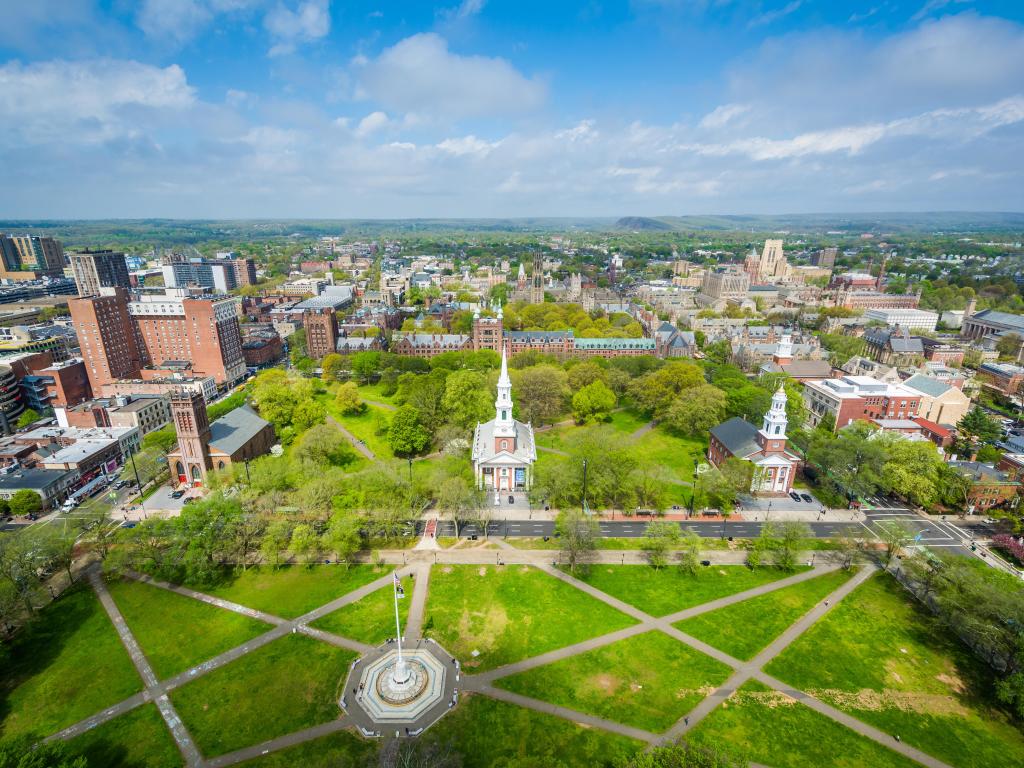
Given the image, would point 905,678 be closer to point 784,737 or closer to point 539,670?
point 784,737

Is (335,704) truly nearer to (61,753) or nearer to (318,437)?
(61,753)

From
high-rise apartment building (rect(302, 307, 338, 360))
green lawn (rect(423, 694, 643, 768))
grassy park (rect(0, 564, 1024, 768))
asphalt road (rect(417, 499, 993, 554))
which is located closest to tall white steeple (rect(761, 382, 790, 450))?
asphalt road (rect(417, 499, 993, 554))

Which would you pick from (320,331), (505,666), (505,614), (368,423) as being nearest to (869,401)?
(505,614)

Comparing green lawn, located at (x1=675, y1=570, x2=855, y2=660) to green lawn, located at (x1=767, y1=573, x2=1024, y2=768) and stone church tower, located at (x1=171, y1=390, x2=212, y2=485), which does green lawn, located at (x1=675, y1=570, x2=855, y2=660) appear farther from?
stone church tower, located at (x1=171, y1=390, x2=212, y2=485)

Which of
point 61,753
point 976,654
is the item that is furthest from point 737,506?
point 61,753

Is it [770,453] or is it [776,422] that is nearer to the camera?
[776,422]

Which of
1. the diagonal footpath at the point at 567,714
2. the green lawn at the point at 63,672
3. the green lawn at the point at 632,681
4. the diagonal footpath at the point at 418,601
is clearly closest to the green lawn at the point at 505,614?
the diagonal footpath at the point at 418,601
